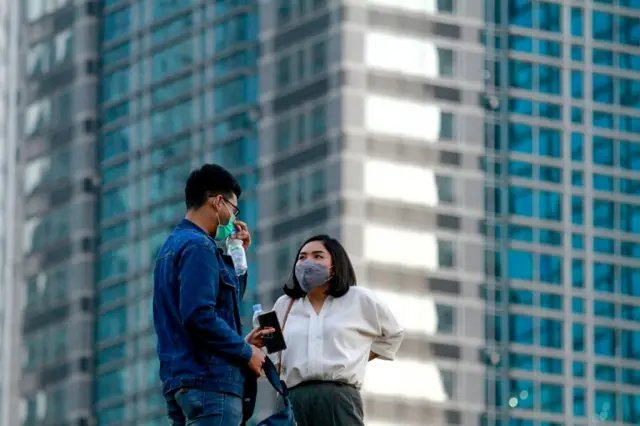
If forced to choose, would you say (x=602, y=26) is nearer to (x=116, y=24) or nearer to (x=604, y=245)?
(x=604, y=245)

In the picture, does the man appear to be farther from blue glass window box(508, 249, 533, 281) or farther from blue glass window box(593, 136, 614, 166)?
blue glass window box(593, 136, 614, 166)

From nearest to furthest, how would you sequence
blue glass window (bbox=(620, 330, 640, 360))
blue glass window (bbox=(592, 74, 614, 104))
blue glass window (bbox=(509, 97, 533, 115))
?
blue glass window (bbox=(509, 97, 533, 115)) < blue glass window (bbox=(620, 330, 640, 360)) < blue glass window (bbox=(592, 74, 614, 104))

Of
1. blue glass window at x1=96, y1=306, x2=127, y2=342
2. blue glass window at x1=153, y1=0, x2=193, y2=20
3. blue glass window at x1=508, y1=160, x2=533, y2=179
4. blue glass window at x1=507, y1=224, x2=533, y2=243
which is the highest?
blue glass window at x1=153, y1=0, x2=193, y2=20

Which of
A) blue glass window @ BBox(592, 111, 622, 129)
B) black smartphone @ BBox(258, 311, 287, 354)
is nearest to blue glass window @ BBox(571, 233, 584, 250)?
blue glass window @ BBox(592, 111, 622, 129)

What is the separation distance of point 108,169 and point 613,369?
84.2 ft

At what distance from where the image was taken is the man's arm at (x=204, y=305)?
14.9m

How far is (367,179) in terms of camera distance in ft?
335

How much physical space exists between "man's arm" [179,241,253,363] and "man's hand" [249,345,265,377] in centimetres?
4

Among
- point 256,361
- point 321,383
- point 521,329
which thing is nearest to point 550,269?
point 521,329

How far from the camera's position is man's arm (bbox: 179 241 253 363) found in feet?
48.8

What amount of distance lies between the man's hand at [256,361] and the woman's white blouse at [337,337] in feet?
5.74

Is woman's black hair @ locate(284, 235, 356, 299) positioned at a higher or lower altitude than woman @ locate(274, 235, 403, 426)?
higher

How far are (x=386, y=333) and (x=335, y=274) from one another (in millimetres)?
566

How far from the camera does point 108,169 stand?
389 feet
